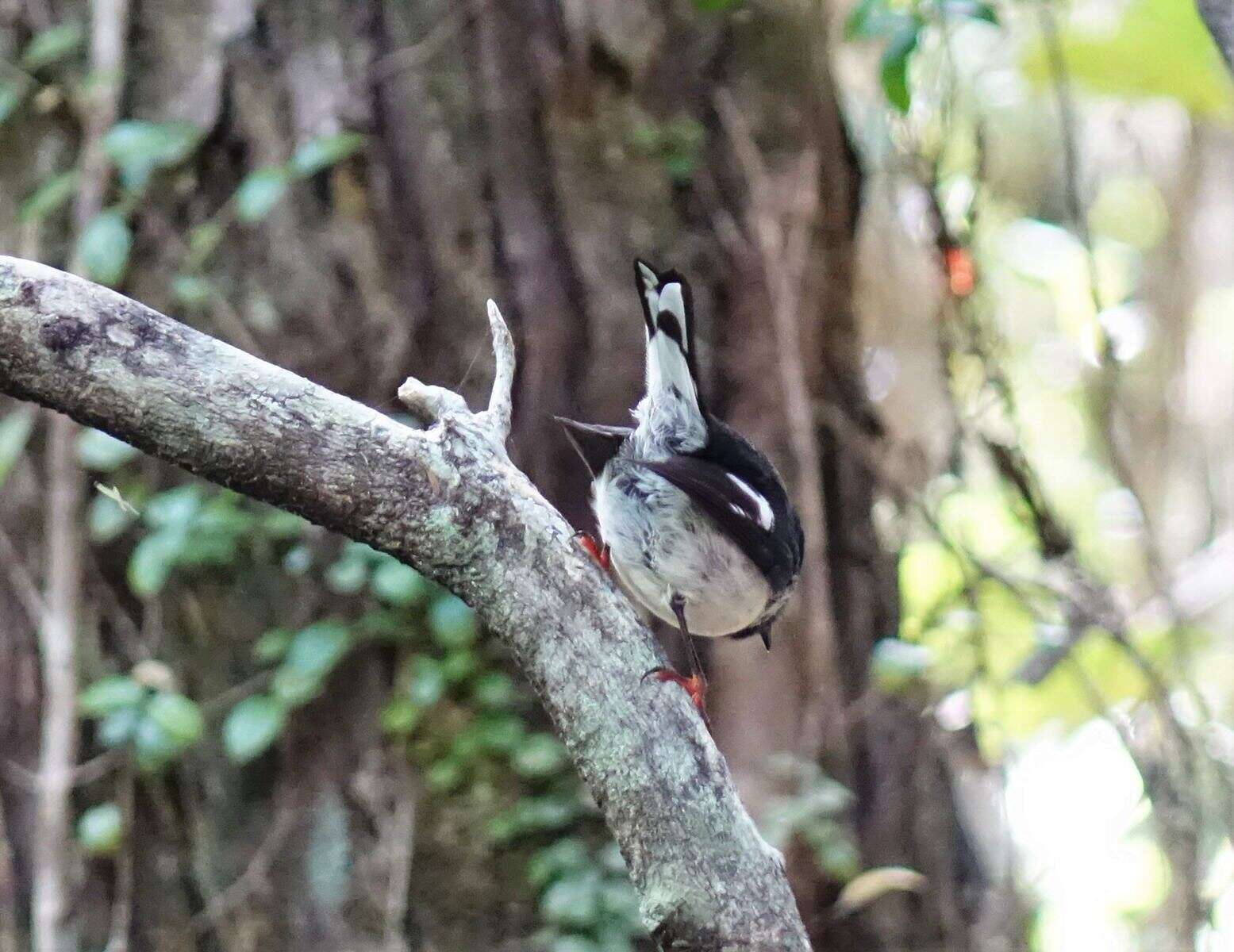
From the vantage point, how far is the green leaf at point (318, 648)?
2.91 metres

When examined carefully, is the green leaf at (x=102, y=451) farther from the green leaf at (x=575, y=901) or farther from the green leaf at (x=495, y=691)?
the green leaf at (x=575, y=901)

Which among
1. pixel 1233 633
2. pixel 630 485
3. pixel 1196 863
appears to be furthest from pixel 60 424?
pixel 1233 633

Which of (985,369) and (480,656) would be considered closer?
(480,656)

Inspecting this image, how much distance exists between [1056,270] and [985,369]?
1.69 metres

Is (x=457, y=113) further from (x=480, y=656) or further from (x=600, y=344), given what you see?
(x=480, y=656)

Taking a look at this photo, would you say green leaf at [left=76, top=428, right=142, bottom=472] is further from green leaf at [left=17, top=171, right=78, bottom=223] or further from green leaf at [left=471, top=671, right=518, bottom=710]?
green leaf at [left=471, top=671, right=518, bottom=710]

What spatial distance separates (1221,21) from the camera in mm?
1701

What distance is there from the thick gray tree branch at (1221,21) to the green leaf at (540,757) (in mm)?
1914

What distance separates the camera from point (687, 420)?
240 cm

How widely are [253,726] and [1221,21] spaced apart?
2.33 metres

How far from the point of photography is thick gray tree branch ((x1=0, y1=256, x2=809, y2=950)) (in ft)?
4.72

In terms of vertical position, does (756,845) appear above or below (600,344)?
above

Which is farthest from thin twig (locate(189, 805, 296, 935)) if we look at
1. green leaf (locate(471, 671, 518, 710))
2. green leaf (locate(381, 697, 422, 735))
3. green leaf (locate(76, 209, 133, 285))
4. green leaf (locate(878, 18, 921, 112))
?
green leaf (locate(878, 18, 921, 112))

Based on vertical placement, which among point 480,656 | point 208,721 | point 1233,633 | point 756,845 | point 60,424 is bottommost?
point 1233,633
